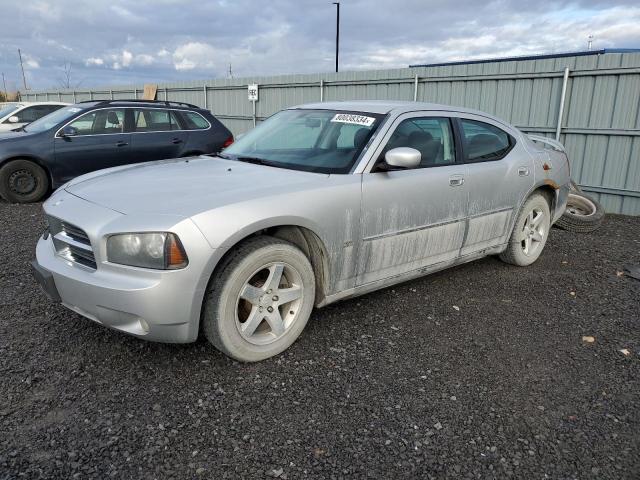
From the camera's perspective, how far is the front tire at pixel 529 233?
16.3 ft

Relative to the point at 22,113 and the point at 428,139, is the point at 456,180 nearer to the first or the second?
the point at 428,139

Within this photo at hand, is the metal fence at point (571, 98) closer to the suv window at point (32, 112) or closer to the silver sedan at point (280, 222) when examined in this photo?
the silver sedan at point (280, 222)

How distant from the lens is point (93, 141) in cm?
825

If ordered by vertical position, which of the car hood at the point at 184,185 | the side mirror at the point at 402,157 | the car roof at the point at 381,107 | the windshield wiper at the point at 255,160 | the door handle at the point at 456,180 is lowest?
the door handle at the point at 456,180

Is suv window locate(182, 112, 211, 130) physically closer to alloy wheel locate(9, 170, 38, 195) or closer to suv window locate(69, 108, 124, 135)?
suv window locate(69, 108, 124, 135)

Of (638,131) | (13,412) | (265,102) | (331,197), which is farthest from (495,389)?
(265,102)

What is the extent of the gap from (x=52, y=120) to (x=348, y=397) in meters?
7.89

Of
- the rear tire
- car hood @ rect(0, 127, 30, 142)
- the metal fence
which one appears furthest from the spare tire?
car hood @ rect(0, 127, 30, 142)

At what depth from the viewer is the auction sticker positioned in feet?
12.5

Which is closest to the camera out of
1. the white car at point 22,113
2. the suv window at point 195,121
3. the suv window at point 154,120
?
the suv window at point 154,120

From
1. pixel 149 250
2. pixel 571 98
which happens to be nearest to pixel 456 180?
pixel 149 250

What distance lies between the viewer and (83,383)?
9.54 ft

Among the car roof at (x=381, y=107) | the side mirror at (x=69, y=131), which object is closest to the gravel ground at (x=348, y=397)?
the car roof at (x=381, y=107)

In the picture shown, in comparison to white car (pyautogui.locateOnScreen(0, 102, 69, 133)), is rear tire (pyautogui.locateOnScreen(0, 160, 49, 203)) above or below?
below
